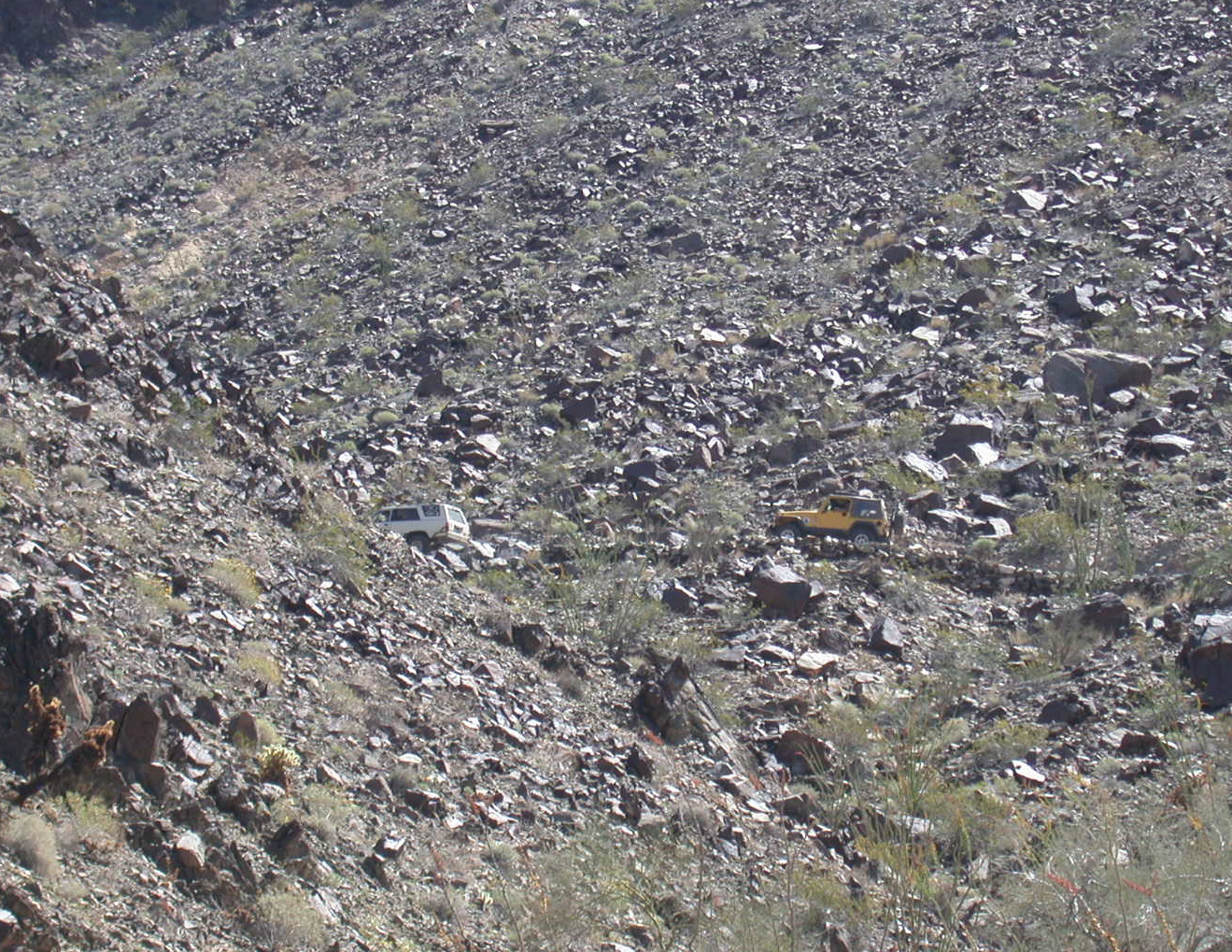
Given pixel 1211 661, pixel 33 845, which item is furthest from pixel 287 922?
pixel 1211 661

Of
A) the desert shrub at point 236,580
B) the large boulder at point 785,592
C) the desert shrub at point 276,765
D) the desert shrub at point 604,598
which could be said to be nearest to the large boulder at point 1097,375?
the large boulder at point 785,592

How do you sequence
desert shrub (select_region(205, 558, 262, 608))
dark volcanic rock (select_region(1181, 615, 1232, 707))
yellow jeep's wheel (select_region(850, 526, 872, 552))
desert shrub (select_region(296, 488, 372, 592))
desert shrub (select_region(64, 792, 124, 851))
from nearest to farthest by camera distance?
1. desert shrub (select_region(64, 792, 124, 851))
2. desert shrub (select_region(205, 558, 262, 608))
3. dark volcanic rock (select_region(1181, 615, 1232, 707))
4. desert shrub (select_region(296, 488, 372, 592))
5. yellow jeep's wheel (select_region(850, 526, 872, 552))

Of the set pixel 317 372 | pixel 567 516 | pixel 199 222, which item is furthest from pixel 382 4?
pixel 567 516

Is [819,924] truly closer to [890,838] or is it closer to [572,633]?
[890,838]

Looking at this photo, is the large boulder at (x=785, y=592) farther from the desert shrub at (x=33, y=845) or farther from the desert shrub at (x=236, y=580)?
the desert shrub at (x=33, y=845)

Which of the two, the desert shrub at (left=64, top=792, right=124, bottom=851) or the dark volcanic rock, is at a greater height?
the desert shrub at (left=64, top=792, right=124, bottom=851)

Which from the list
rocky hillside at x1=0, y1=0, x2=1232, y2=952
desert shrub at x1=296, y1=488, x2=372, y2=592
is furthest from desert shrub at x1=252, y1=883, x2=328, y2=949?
desert shrub at x1=296, y1=488, x2=372, y2=592

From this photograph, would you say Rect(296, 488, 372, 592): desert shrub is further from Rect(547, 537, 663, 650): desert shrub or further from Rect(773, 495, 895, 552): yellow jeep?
Rect(773, 495, 895, 552): yellow jeep
